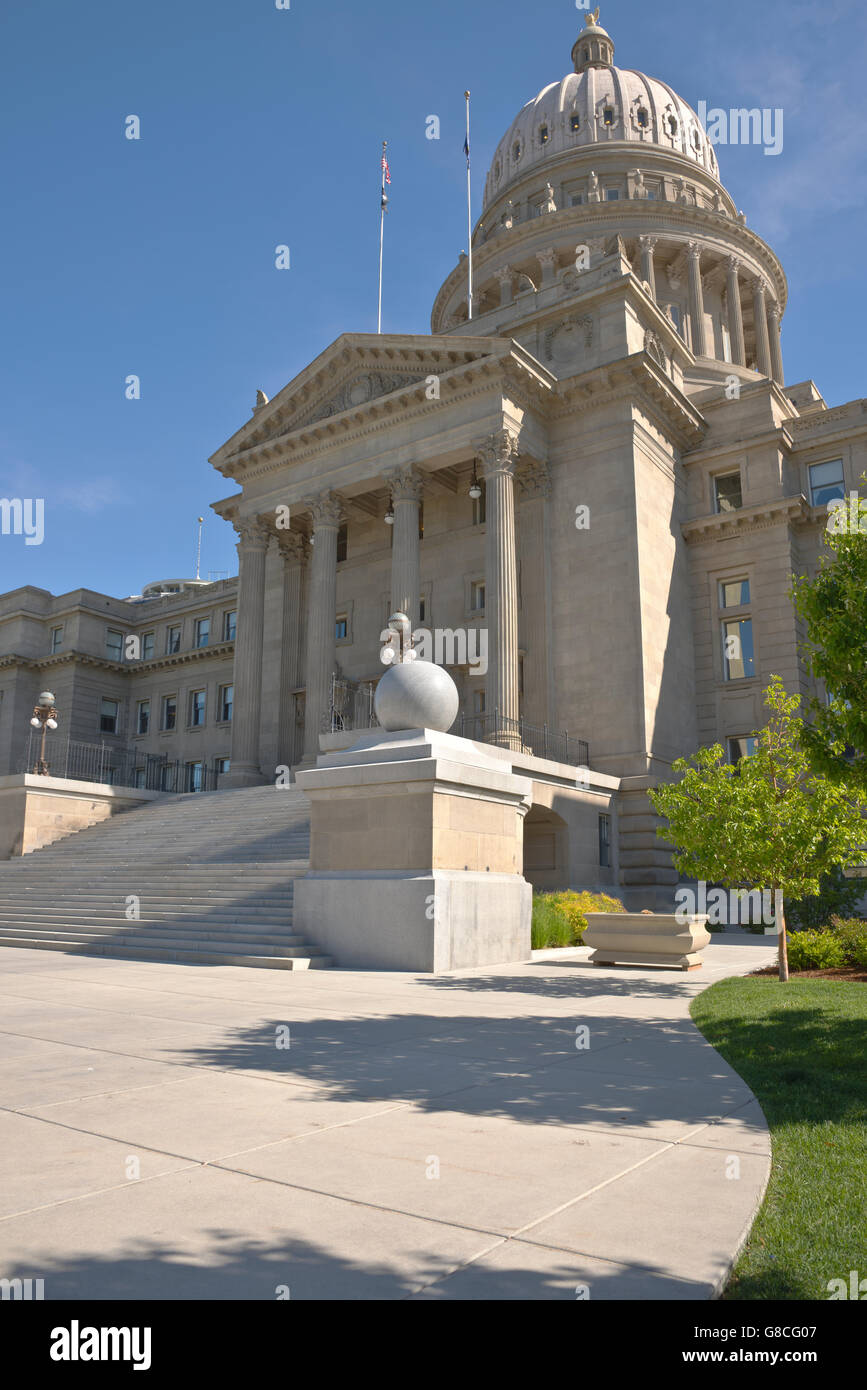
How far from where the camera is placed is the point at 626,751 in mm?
32719

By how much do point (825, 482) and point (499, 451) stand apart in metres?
13.9

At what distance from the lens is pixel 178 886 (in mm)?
22250

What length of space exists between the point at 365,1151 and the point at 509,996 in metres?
7.46

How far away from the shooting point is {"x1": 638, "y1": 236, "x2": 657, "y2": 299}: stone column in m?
55.2

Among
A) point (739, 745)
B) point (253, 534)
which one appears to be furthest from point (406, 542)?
point (739, 745)

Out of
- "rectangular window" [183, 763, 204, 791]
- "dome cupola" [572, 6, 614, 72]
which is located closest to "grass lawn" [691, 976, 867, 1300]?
"rectangular window" [183, 763, 204, 791]

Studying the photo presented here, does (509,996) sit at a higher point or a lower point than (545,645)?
lower

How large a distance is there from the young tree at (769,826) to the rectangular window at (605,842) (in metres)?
16.2

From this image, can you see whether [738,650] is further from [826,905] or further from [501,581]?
[826,905]

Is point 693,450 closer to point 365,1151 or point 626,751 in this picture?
point 626,751

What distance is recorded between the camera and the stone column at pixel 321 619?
37.0 m

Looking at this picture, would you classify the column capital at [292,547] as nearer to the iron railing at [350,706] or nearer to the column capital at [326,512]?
the column capital at [326,512]

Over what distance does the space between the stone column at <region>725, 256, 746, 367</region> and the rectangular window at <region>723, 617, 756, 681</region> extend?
2390 centimetres
